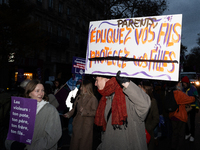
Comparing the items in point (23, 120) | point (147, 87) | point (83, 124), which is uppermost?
point (147, 87)

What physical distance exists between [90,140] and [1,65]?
10380mm

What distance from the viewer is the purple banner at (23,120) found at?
206 cm

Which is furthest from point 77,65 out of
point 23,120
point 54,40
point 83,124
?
point 54,40

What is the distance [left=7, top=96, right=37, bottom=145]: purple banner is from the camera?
2062 millimetres

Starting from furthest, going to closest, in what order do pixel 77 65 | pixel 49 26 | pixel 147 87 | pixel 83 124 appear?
pixel 49 26, pixel 77 65, pixel 147 87, pixel 83 124

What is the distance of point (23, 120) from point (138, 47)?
168 cm

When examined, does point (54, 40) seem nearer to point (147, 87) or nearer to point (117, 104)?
point (147, 87)

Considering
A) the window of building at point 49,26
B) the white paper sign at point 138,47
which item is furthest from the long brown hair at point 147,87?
the window of building at point 49,26

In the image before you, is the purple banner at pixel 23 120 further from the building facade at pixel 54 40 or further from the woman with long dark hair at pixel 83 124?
the building facade at pixel 54 40

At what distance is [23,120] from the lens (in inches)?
83.5

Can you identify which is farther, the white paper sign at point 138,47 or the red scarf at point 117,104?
the red scarf at point 117,104

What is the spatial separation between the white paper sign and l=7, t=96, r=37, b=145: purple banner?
0.86 meters

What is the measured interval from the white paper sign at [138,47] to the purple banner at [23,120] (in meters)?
0.86

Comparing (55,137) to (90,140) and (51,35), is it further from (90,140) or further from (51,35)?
(51,35)
